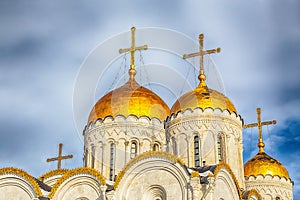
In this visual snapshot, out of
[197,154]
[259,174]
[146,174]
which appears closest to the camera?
[146,174]

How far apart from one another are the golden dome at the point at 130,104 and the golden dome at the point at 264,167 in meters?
5.22

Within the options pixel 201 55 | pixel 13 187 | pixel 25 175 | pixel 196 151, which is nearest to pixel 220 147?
pixel 196 151

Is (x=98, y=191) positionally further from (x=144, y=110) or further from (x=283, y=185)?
(x=283, y=185)

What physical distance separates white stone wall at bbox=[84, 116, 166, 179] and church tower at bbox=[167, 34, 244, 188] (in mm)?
1657

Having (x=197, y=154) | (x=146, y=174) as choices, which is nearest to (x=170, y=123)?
(x=197, y=154)

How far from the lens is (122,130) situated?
23.2 m

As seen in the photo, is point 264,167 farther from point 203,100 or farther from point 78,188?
point 78,188

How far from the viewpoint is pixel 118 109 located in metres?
23.5

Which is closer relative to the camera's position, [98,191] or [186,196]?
[186,196]

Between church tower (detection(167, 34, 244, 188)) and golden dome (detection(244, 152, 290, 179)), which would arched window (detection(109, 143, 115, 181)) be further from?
golden dome (detection(244, 152, 290, 179))

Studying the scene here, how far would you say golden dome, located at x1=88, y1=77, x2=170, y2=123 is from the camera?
927 inches

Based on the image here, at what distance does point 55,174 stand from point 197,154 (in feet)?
20.5

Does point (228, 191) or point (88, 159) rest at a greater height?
point (88, 159)

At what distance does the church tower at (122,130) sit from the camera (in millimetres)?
23016
